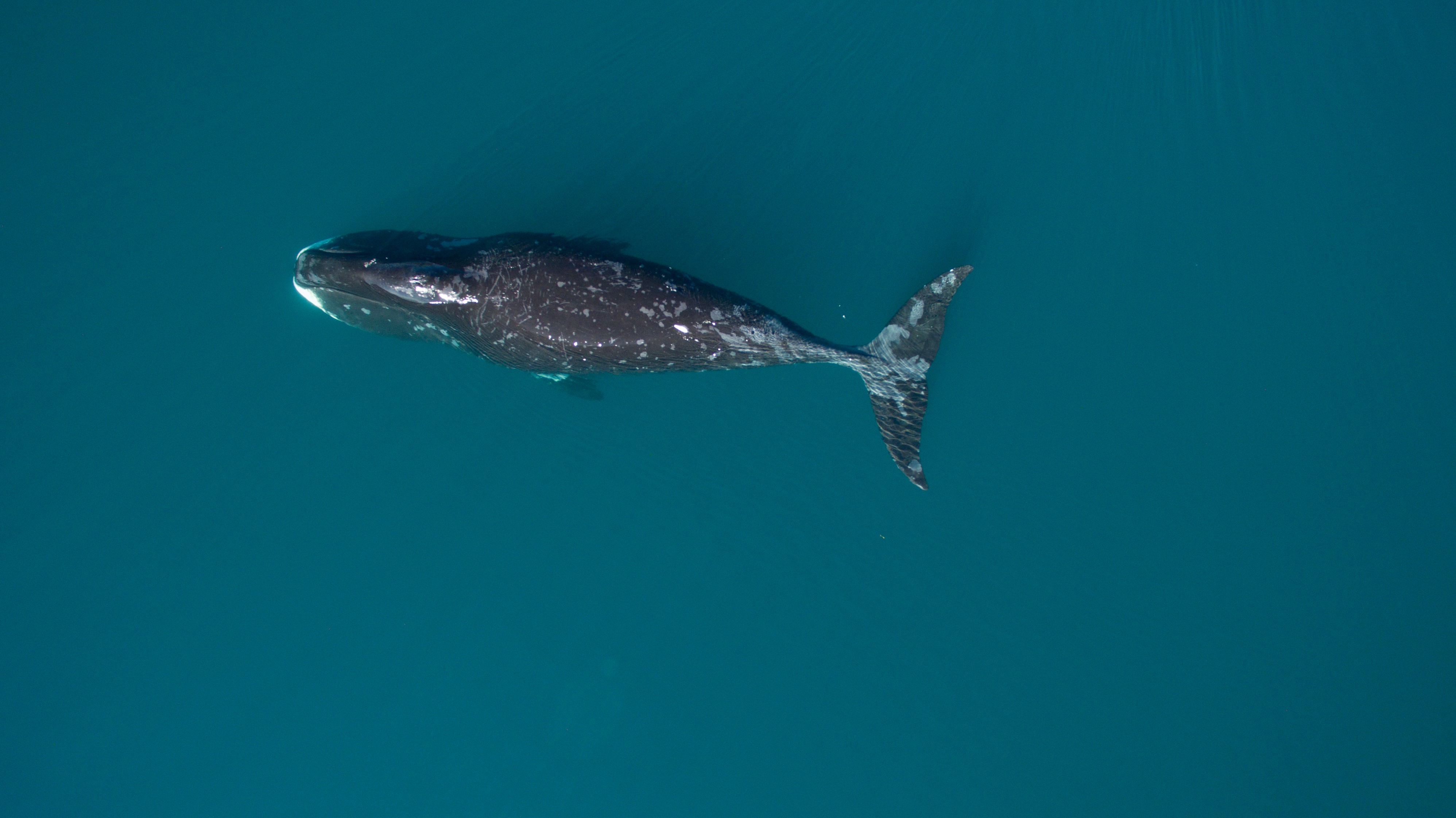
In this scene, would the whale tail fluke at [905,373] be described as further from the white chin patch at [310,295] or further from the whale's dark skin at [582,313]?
the white chin patch at [310,295]

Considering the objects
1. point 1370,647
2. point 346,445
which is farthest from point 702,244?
point 1370,647

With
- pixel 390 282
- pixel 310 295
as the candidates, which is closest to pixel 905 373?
pixel 390 282

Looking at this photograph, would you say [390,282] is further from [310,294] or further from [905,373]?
[905,373]

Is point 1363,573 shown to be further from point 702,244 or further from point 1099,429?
point 702,244

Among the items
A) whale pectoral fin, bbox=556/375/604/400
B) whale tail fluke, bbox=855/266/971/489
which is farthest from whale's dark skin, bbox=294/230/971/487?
whale pectoral fin, bbox=556/375/604/400

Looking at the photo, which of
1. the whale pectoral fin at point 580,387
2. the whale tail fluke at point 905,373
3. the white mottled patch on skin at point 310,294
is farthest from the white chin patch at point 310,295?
the whale tail fluke at point 905,373
